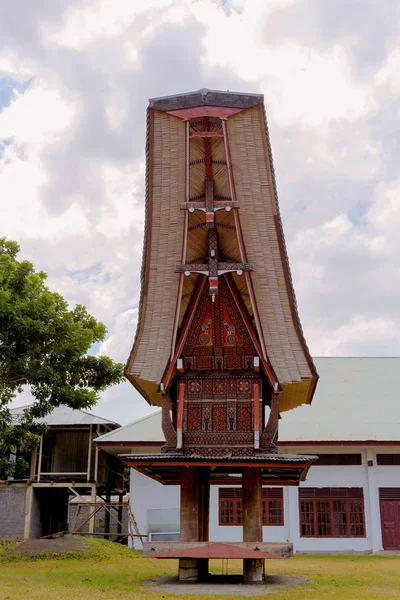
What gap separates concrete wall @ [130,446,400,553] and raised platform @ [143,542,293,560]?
11.7 metres

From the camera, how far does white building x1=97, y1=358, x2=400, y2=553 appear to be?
22.8 meters

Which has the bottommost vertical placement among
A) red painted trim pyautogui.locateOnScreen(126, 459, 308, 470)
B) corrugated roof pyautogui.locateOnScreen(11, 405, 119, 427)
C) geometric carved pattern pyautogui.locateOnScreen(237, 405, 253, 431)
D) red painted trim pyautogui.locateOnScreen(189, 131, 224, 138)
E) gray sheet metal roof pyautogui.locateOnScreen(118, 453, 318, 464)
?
red painted trim pyautogui.locateOnScreen(126, 459, 308, 470)

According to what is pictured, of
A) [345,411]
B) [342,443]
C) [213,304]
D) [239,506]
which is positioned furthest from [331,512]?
[213,304]

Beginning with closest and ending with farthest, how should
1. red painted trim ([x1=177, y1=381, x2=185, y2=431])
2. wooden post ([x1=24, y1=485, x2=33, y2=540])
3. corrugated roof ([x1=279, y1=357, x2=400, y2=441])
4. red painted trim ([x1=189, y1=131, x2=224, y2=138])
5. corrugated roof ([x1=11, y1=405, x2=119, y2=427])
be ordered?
1. red painted trim ([x1=189, y1=131, x2=224, y2=138])
2. red painted trim ([x1=177, y1=381, x2=185, y2=431])
3. corrugated roof ([x1=279, y1=357, x2=400, y2=441])
4. wooden post ([x1=24, y1=485, x2=33, y2=540])
5. corrugated roof ([x1=11, y1=405, x2=119, y2=427])

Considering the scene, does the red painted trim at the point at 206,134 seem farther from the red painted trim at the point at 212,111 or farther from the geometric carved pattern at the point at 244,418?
the geometric carved pattern at the point at 244,418

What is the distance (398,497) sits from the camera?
909 inches

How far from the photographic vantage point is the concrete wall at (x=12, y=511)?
24.5 metres

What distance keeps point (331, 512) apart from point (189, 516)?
1166 centimetres

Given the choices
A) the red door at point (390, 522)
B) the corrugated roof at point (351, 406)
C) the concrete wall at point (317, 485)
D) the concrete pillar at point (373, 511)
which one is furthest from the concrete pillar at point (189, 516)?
the red door at point (390, 522)

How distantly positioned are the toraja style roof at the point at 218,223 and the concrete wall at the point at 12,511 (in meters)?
13.4

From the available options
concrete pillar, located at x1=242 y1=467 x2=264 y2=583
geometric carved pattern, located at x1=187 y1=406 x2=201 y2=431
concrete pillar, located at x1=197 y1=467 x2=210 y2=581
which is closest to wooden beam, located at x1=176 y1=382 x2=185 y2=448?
geometric carved pattern, located at x1=187 y1=406 x2=201 y2=431

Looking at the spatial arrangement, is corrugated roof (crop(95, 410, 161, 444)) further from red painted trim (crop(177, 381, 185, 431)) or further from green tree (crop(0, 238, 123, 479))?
red painted trim (crop(177, 381, 185, 431))

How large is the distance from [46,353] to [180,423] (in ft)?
21.4

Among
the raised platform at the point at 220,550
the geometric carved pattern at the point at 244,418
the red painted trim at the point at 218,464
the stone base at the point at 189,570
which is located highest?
the geometric carved pattern at the point at 244,418
